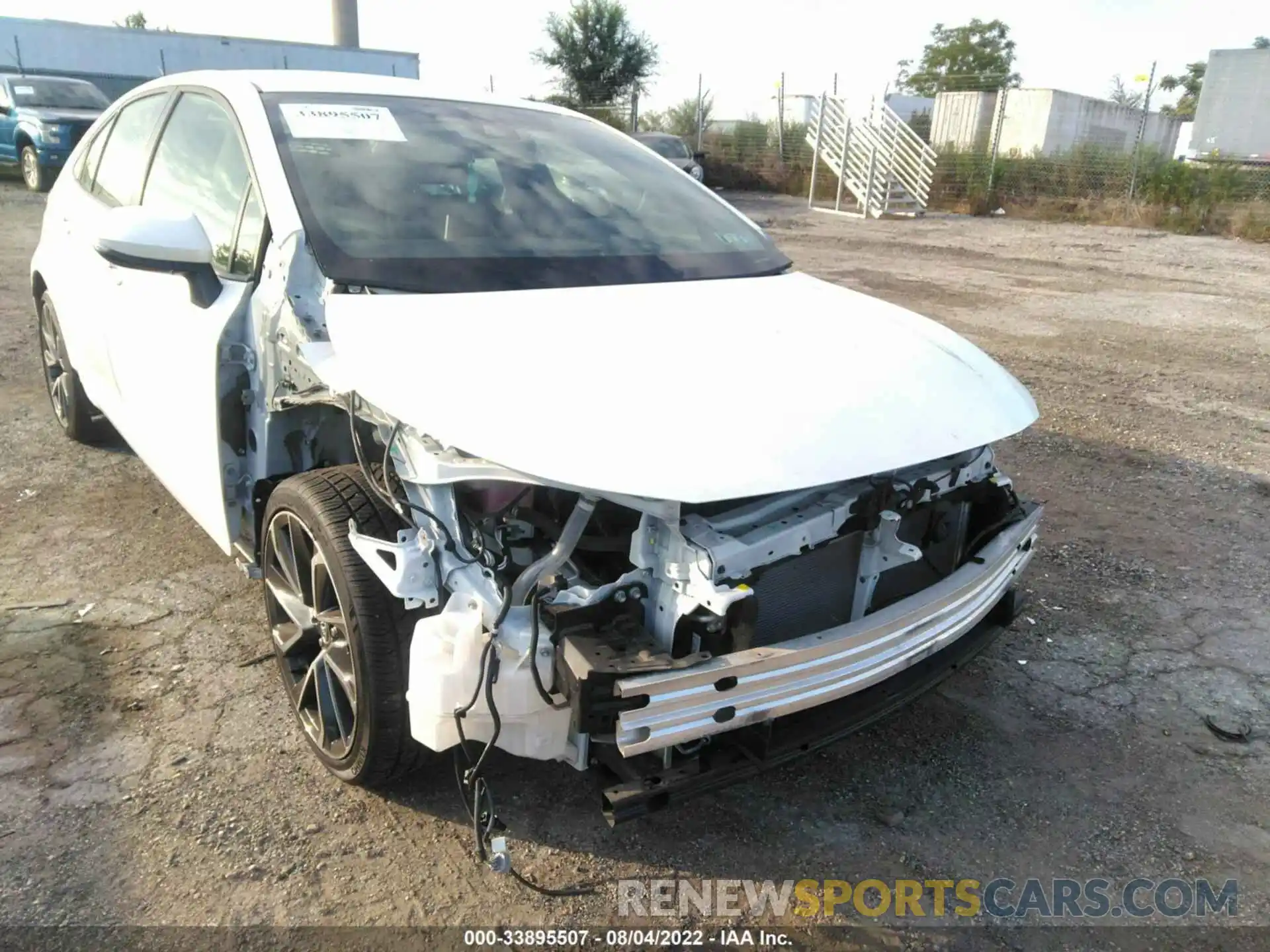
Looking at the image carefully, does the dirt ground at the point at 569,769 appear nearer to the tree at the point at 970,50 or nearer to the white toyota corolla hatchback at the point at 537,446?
the white toyota corolla hatchback at the point at 537,446

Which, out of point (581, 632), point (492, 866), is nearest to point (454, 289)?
point (581, 632)

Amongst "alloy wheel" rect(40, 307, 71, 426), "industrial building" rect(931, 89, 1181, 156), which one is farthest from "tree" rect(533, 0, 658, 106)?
"alloy wheel" rect(40, 307, 71, 426)

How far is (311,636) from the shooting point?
8.61 ft

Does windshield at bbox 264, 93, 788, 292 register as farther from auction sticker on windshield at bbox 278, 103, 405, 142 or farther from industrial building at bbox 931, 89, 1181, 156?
industrial building at bbox 931, 89, 1181, 156

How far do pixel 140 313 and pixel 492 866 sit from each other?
2.32 metres

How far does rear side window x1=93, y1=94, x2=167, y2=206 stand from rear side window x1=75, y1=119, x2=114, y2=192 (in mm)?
49

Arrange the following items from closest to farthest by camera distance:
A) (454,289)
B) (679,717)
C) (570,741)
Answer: (679,717)
(570,741)
(454,289)

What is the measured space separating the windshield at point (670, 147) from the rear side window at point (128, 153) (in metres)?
16.6

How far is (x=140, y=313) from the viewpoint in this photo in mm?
3188

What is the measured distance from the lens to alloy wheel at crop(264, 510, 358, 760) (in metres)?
2.42

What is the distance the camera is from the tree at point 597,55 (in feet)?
103

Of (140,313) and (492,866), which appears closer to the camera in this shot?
(492,866)

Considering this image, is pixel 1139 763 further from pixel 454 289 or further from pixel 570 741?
pixel 454 289

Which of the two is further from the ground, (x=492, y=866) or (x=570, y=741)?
(x=570, y=741)
